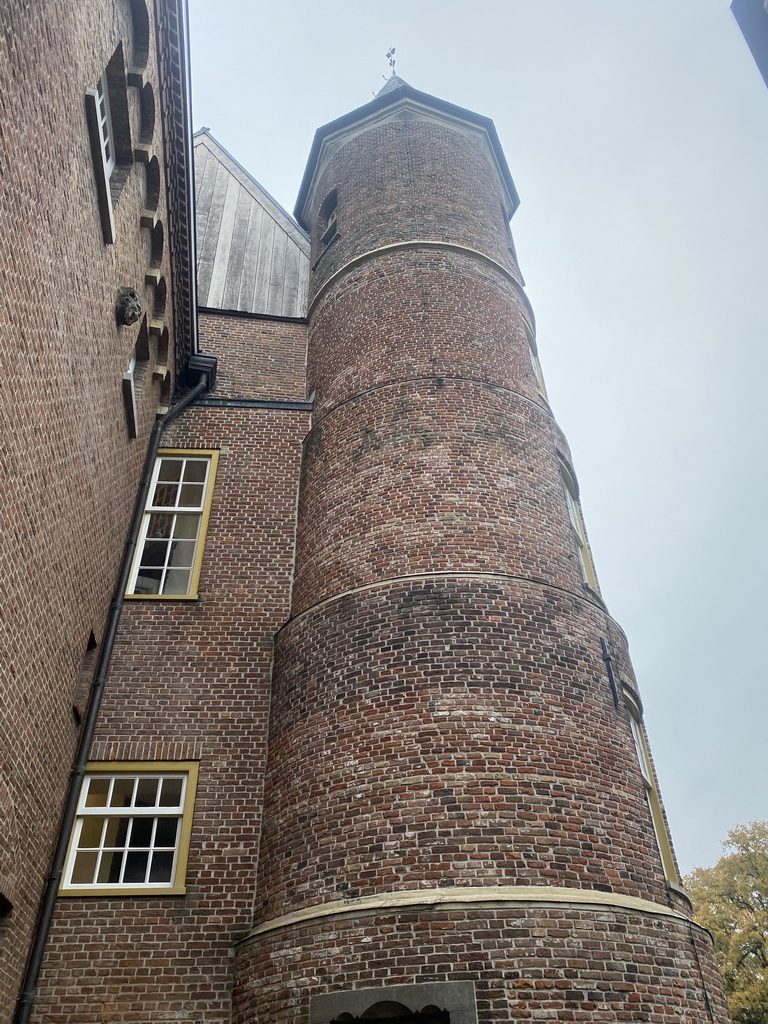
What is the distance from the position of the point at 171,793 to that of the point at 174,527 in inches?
189

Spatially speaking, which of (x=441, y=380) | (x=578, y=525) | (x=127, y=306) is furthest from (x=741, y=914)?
(x=127, y=306)

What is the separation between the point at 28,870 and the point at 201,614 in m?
4.36

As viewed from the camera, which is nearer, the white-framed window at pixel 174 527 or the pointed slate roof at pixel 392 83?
the white-framed window at pixel 174 527

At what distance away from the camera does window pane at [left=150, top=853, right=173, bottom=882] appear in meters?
9.84

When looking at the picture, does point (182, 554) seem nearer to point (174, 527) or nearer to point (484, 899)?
point (174, 527)

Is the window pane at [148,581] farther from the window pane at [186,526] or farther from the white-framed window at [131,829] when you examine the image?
the white-framed window at [131,829]

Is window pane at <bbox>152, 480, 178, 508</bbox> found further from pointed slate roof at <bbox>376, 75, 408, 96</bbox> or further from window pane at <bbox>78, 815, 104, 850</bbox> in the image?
pointed slate roof at <bbox>376, 75, 408, 96</bbox>

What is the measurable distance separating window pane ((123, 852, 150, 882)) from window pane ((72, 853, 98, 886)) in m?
0.40

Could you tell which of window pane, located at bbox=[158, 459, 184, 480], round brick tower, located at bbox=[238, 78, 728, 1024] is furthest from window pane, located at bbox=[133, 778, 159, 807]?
window pane, located at bbox=[158, 459, 184, 480]

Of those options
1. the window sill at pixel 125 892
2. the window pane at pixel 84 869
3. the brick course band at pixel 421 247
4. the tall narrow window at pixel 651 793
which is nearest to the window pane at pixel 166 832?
the window sill at pixel 125 892

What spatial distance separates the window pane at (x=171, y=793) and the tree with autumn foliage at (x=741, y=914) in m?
26.7

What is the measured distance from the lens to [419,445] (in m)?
12.2

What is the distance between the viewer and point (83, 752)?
34.3 ft

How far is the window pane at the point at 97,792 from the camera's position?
33.9 ft
